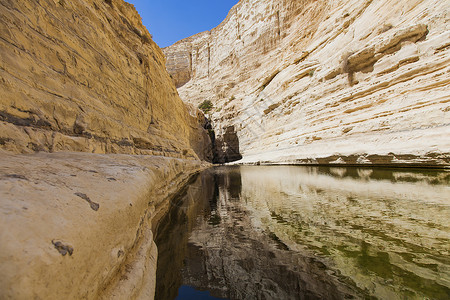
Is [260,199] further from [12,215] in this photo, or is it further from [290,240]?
[12,215]

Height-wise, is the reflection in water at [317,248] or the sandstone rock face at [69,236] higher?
the sandstone rock face at [69,236]

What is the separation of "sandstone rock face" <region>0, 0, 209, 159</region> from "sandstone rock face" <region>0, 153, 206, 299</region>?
4.74ft

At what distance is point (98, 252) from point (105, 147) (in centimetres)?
397

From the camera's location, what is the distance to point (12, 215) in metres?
0.77

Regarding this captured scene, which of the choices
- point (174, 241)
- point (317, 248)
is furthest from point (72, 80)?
point (317, 248)

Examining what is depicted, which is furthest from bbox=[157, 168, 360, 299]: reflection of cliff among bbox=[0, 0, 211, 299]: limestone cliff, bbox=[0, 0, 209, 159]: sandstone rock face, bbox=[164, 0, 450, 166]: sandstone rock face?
bbox=[164, 0, 450, 166]: sandstone rock face

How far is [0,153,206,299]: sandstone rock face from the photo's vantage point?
0.66 meters

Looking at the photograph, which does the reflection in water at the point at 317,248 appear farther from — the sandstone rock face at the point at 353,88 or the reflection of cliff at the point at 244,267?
the sandstone rock face at the point at 353,88

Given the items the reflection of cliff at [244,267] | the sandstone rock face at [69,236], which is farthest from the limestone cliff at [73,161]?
the reflection of cliff at [244,267]

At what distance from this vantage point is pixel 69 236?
0.87m

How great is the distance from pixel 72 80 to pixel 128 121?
2.23 m

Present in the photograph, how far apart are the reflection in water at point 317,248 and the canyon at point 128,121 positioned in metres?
0.17

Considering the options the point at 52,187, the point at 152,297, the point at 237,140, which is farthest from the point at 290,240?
the point at 237,140

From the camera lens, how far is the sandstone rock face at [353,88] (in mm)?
5832
